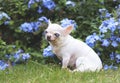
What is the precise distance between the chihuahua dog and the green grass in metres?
0.19

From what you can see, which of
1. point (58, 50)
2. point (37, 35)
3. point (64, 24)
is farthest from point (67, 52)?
point (37, 35)

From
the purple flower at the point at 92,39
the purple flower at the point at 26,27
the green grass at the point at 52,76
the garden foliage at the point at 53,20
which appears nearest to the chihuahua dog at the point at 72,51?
the green grass at the point at 52,76

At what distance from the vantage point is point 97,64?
6.73 metres

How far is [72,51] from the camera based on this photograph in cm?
682

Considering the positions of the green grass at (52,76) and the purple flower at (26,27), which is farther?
the purple flower at (26,27)

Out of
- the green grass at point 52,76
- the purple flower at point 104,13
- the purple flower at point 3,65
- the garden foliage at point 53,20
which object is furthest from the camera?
the purple flower at point 104,13

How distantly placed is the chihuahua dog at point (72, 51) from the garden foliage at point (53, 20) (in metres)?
0.42

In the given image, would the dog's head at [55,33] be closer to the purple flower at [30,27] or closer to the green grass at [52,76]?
the green grass at [52,76]

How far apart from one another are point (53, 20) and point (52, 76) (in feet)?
6.26

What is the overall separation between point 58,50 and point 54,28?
1.29ft

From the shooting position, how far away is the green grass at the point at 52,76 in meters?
6.08

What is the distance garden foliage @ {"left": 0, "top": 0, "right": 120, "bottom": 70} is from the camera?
23.9 feet

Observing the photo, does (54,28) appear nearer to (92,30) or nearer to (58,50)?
(58,50)

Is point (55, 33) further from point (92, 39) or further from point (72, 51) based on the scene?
point (92, 39)
